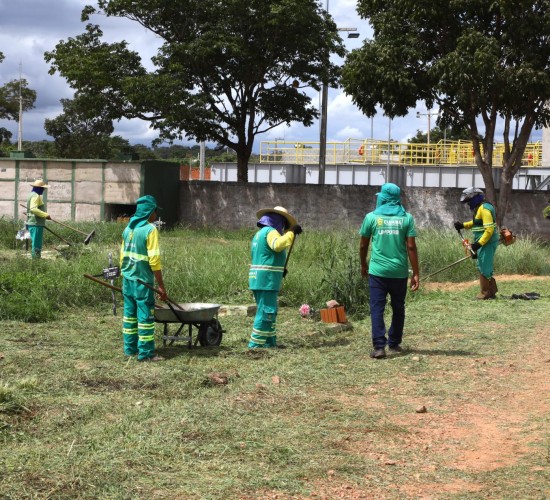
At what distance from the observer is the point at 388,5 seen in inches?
973

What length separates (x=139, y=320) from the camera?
9250 mm

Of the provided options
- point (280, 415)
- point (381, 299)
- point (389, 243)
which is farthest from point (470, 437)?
point (389, 243)

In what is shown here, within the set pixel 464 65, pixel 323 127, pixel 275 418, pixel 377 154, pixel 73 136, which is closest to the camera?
pixel 275 418

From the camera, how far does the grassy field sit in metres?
5.55

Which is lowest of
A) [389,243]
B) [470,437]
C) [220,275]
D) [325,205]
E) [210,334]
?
[470,437]

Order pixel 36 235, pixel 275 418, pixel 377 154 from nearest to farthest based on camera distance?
pixel 275 418, pixel 36 235, pixel 377 154

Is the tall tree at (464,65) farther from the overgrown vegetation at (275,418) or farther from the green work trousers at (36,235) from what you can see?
the overgrown vegetation at (275,418)

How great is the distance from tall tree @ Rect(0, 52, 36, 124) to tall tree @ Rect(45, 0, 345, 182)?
28.2m

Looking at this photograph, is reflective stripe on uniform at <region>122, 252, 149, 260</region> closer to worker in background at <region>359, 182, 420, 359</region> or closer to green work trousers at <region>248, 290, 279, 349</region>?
green work trousers at <region>248, 290, 279, 349</region>

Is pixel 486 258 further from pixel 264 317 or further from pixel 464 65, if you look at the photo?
pixel 464 65

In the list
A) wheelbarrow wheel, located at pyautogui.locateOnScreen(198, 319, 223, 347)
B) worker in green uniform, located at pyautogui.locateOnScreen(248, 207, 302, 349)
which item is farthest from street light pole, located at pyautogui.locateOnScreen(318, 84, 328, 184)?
worker in green uniform, located at pyautogui.locateOnScreen(248, 207, 302, 349)

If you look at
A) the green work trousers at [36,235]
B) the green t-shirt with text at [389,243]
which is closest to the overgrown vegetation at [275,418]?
the green t-shirt with text at [389,243]

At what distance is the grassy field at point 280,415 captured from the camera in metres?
5.55

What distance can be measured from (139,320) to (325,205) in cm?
2052
